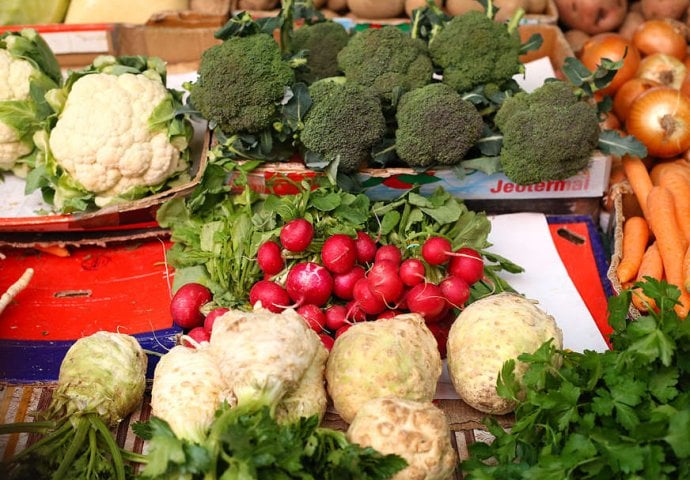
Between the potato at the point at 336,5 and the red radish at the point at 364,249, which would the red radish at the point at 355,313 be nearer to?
the red radish at the point at 364,249

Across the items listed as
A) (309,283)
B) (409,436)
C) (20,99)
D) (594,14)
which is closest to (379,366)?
(409,436)

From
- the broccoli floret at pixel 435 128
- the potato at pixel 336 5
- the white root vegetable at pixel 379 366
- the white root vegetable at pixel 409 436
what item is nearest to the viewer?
the white root vegetable at pixel 409 436

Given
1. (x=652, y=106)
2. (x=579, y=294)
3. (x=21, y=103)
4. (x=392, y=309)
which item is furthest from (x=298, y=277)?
(x=652, y=106)

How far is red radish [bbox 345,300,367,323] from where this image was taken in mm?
2029

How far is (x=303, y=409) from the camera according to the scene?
5.31 feet

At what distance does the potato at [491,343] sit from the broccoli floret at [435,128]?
2.30ft

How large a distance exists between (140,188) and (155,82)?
0.42 metres

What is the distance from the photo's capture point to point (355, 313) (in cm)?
204

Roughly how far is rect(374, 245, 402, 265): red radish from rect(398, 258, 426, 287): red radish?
0.19 ft

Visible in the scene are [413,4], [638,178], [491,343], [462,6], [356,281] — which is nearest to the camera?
[491,343]

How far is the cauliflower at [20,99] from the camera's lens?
2582mm

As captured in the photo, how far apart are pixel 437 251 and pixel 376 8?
1873mm

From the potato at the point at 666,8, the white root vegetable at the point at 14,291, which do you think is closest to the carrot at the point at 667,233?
the potato at the point at 666,8

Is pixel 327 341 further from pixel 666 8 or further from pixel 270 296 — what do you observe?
pixel 666 8
